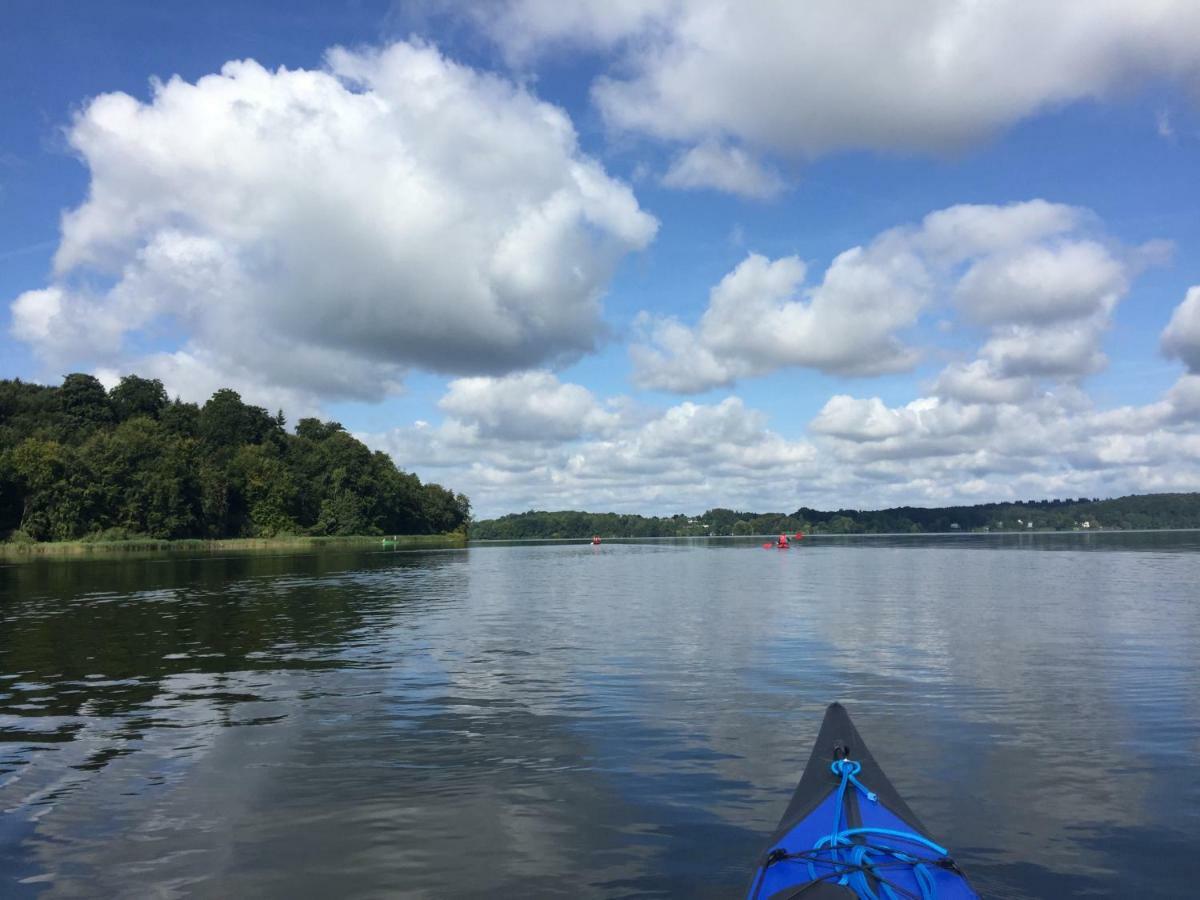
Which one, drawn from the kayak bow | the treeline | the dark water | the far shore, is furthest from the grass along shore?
the kayak bow

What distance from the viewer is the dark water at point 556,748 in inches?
408

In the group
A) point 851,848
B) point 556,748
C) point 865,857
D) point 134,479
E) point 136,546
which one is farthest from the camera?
point 134,479

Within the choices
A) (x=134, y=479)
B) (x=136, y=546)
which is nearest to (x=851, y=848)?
(x=136, y=546)

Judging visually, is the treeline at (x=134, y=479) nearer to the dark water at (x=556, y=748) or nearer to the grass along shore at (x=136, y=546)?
the grass along shore at (x=136, y=546)

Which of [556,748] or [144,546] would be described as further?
[144,546]

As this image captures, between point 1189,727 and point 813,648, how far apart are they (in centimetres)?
1228

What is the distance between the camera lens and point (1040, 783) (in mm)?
13391

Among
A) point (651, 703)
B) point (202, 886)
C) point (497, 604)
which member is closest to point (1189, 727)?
point (651, 703)

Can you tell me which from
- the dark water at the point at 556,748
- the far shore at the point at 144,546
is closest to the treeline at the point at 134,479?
the far shore at the point at 144,546

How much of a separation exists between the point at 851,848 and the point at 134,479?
15717 centimetres

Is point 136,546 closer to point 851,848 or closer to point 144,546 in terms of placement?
point 144,546

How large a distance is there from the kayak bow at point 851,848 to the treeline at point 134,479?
147698mm

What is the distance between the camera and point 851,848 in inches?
331

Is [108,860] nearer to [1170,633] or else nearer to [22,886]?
[22,886]
